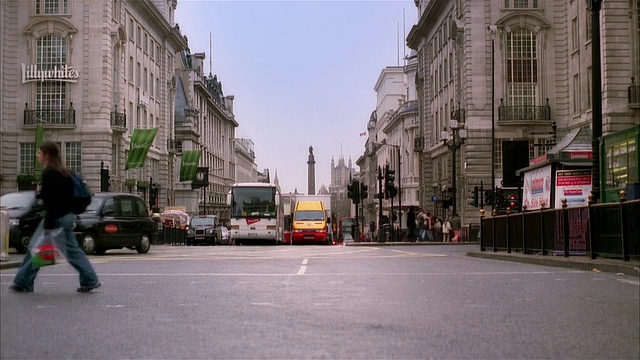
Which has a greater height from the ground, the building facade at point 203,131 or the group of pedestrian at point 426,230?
the building facade at point 203,131

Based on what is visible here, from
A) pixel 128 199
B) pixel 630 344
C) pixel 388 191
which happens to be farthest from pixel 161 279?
pixel 388 191

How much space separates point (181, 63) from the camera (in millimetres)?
96500

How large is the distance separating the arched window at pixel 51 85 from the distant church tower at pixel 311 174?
4342 inches

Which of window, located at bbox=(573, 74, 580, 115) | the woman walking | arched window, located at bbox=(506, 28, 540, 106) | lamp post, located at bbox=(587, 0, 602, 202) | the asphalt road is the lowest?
the asphalt road

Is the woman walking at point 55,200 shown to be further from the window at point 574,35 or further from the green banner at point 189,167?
the green banner at point 189,167

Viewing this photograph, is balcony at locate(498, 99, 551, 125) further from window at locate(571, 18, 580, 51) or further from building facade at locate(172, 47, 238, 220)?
building facade at locate(172, 47, 238, 220)

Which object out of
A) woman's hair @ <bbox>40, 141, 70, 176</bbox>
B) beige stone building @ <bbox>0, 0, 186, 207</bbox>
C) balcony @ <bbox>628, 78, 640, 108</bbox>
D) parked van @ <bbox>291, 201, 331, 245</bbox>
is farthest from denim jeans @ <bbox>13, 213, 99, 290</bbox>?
Answer: beige stone building @ <bbox>0, 0, 186, 207</bbox>

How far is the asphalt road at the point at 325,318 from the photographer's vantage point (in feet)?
20.6

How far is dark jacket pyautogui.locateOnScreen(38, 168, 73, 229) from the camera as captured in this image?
379 inches

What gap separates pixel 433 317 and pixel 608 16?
39.2 meters

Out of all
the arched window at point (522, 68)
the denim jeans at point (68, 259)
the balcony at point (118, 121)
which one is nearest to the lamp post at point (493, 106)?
the arched window at point (522, 68)

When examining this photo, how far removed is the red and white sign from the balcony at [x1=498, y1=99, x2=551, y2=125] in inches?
1265

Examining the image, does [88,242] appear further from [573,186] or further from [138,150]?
[138,150]

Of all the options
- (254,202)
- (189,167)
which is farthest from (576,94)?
(189,167)
